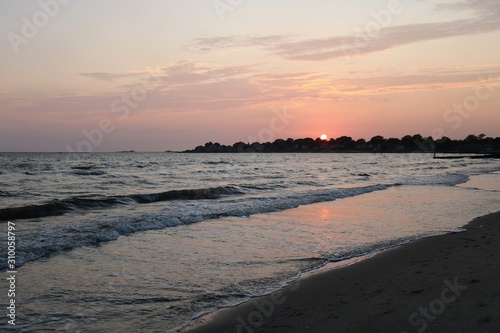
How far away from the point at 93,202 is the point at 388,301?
59.8 feet

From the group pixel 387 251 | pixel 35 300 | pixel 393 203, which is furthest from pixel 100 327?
pixel 393 203

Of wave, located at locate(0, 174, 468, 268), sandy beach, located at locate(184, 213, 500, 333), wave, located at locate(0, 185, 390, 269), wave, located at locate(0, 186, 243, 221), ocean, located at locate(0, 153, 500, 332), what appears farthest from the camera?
wave, located at locate(0, 186, 243, 221)

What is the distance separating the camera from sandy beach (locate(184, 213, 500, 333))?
5.53 m

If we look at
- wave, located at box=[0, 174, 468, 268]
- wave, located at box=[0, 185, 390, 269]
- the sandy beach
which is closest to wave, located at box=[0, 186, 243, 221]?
wave, located at box=[0, 174, 468, 268]

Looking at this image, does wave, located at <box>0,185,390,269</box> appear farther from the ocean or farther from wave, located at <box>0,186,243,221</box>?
wave, located at <box>0,186,243,221</box>

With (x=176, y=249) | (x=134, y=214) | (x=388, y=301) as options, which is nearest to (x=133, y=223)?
(x=134, y=214)

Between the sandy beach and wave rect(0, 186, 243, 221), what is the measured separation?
44.9 feet

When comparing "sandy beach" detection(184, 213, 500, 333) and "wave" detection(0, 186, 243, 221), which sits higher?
"sandy beach" detection(184, 213, 500, 333)

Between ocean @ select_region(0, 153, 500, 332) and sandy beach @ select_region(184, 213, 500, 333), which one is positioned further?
ocean @ select_region(0, 153, 500, 332)

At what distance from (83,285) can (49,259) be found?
8.45ft

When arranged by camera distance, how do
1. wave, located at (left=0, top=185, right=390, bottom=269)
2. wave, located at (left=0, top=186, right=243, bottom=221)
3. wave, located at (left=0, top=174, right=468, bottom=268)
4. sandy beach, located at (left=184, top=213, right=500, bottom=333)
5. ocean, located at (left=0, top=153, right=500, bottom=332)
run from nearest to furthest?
sandy beach, located at (left=184, top=213, right=500, bottom=333) < ocean, located at (left=0, top=153, right=500, bottom=332) < wave, located at (left=0, top=185, right=390, bottom=269) < wave, located at (left=0, top=174, right=468, bottom=268) < wave, located at (left=0, top=186, right=243, bottom=221)

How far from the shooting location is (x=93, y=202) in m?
21.9

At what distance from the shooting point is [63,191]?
90.2ft

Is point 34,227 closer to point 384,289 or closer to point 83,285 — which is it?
point 83,285
